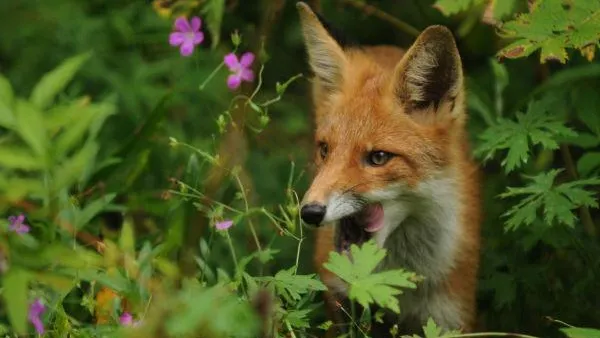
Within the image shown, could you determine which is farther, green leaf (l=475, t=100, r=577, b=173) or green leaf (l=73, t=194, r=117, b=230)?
green leaf (l=73, t=194, r=117, b=230)

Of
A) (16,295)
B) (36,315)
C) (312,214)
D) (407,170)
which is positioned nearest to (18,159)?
(16,295)

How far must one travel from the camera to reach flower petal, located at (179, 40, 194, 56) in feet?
14.1

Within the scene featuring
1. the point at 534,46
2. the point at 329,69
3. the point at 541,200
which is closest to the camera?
the point at 534,46

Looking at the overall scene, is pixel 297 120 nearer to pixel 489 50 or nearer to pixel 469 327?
pixel 489 50

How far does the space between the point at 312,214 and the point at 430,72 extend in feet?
3.09

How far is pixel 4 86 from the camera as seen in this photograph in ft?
9.44

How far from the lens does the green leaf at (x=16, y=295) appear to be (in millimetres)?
2570

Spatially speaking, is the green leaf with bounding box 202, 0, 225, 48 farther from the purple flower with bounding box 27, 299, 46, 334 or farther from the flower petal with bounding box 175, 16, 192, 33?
the purple flower with bounding box 27, 299, 46, 334

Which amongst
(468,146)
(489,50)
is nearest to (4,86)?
(468,146)

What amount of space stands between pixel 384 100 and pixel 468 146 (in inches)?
28.4

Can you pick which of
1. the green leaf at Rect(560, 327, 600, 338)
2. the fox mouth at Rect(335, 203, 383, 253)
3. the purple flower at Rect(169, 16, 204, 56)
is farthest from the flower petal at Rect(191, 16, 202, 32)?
the green leaf at Rect(560, 327, 600, 338)

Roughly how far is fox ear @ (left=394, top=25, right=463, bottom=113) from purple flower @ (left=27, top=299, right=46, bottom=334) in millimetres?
1763

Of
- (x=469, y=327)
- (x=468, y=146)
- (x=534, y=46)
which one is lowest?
(x=469, y=327)

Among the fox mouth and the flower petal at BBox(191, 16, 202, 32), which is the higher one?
the flower petal at BBox(191, 16, 202, 32)
